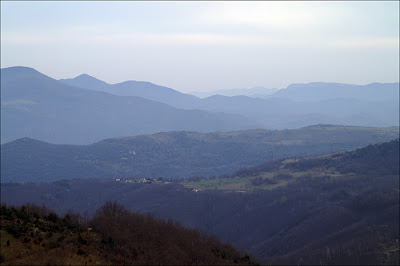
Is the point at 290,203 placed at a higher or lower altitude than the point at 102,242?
lower

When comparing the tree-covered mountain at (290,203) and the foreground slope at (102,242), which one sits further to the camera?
the tree-covered mountain at (290,203)

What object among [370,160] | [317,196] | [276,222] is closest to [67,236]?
[276,222]

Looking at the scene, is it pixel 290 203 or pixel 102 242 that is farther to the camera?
pixel 290 203

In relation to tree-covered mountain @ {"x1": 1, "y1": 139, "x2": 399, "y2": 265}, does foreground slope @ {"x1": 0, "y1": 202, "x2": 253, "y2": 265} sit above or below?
above

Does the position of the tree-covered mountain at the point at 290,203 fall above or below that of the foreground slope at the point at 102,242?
below
